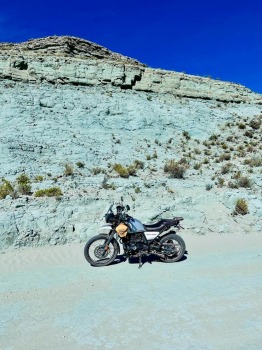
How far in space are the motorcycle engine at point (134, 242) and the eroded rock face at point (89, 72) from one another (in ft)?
76.3

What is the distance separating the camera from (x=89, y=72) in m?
30.5

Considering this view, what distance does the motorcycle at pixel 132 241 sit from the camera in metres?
8.58

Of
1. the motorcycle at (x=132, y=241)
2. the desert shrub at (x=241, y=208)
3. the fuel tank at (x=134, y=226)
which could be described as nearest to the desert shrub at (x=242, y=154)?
the desert shrub at (x=241, y=208)

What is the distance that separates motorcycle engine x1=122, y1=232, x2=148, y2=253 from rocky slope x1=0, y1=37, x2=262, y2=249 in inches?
94.2

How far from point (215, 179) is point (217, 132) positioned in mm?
11555

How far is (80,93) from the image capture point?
28797 mm

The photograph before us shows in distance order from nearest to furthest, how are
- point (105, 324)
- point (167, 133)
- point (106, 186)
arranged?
1. point (105, 324)
2. point (106, 186)
3. point (167, 133)

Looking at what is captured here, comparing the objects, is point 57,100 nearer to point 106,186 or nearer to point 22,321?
point 106,186

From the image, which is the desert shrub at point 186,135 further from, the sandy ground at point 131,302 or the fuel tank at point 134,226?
the fuel tank at point 134,226

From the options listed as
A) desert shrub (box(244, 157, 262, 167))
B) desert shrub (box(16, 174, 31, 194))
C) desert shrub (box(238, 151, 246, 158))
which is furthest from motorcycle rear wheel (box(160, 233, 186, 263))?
desert shrub (box(238, 151, 246, 158))

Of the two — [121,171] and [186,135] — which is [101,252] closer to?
[121,171]

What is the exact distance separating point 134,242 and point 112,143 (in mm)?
15864

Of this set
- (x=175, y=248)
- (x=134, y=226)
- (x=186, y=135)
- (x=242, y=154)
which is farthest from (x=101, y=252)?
(x=186, y=135)

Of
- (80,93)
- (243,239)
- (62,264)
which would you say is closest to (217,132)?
(80,93)
